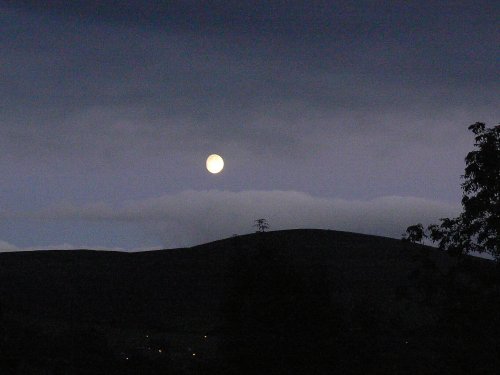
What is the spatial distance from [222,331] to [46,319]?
2929 inches

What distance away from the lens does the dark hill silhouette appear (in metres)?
50.0

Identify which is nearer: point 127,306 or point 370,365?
point 370,365

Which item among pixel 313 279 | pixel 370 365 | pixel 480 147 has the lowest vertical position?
pixel 370 365

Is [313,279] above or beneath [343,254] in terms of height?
beneath

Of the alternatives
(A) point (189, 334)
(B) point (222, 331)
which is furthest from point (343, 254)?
(B) point (222, 331)

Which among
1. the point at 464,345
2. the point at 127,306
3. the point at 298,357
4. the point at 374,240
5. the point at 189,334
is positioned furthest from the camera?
the point at 374,240

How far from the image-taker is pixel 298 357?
49000mm

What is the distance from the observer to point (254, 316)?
162 feet

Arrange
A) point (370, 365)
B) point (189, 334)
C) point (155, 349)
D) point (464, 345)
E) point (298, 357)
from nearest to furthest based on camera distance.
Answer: point (298, 357) < point (464, 345) < point (370, 365) < point (155, 349) < point (189, 334)

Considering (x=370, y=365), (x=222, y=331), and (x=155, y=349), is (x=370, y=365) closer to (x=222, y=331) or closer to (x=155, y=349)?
(x=222, y=331)

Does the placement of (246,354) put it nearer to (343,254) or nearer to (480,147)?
(480,147)

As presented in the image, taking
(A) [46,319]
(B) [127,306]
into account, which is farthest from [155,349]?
(B) [127,306]

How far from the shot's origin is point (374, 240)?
616 feet

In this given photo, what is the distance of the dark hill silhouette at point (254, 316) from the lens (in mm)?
50031
